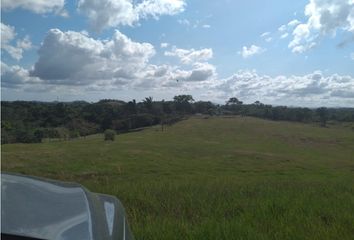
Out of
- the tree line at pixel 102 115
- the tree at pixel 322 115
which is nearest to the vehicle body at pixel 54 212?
the tree line at pixel 102 115

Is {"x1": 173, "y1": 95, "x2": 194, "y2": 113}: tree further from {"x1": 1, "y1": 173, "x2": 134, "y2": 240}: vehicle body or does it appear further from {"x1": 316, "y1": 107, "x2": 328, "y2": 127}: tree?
{"x1": 1, "y1": 173, "x2": 134, "y2": 240}: vehicle body

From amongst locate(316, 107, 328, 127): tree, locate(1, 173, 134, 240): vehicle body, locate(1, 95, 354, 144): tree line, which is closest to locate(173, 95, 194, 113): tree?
locate(1, 95, 354, 144): tree line

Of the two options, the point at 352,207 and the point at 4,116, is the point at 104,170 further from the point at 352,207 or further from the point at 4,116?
the point at 4,116

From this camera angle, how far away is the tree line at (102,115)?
255ft

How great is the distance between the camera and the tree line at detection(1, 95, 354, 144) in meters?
77.6

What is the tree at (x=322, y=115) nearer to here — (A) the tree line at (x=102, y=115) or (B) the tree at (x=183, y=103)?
(A) the tree line at (x=102, y=115)

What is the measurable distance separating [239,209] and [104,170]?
944 inches

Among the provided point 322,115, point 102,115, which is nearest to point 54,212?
point 102,115

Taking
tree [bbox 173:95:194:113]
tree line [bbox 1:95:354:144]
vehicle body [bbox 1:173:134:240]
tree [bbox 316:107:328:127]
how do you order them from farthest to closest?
tree [bbox 173:95:194:113] → tree [bbox 316:107:328:127] → tree line [bbox 1:95:354:144] → vehicle body [bbox 1:173:134:240]

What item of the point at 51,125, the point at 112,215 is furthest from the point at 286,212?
the point at 51,125

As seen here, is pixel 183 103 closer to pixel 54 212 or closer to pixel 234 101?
pixel 234 101

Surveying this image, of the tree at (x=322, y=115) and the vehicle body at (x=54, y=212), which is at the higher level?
the vehicle body at (x=54, y=212)

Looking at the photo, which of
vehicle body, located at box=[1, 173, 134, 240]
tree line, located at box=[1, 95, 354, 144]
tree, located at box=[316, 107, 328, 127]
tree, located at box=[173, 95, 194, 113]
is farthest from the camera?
tree, located at box=[173, 95, 194, 113]

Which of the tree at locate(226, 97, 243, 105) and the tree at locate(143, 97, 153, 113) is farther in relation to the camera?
the tree at locate(226, 97, 243, 105)
